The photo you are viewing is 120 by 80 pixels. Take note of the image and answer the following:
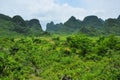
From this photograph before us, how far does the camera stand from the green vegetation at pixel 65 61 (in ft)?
125

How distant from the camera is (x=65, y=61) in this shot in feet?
153

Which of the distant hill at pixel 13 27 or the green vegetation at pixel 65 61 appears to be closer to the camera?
the green vegetation at pixel 65 61

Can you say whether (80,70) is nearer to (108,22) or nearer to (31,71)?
(31,71)

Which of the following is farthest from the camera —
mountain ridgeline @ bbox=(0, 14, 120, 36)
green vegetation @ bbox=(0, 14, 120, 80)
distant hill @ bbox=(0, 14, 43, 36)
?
mountain ridgeline @ bbox=(0, 14, 120, 36)

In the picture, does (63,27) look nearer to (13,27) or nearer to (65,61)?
(13,27)

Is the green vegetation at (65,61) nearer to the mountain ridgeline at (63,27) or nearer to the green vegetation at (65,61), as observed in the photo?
the green vegetation at (65,61)

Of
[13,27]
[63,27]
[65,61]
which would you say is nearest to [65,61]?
[65,61]

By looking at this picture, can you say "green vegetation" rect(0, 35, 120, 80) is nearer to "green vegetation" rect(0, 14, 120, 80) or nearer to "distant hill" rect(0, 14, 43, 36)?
"green vegetation" rect(0, 14, 120, 80)

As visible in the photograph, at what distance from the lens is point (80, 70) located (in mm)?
40844

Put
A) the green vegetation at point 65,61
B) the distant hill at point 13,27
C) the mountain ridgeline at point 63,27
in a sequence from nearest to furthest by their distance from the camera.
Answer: the green vegetation at point 65,61 < the distant hill at point 13,27 < the mountain ridgeline at point 63,27

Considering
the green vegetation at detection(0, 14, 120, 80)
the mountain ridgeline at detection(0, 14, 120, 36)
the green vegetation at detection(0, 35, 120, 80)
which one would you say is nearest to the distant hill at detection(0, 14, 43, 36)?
the mountain ridgeline at detection(0, 14, 120, 36)

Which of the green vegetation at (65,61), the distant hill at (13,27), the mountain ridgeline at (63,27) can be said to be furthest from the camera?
the mountain ridgeline at (63,27)

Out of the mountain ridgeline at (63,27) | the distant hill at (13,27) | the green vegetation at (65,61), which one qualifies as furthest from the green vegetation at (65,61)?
the mountain ridgeline at (63,27)

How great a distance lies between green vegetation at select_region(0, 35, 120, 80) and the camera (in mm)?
38094
